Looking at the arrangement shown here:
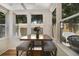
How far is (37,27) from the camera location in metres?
2.85

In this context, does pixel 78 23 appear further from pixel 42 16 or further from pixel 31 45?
pixel 31 45

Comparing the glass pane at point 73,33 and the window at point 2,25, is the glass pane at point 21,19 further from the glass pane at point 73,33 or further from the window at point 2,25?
the glass pane at point 73,33

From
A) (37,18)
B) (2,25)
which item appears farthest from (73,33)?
(2,25)

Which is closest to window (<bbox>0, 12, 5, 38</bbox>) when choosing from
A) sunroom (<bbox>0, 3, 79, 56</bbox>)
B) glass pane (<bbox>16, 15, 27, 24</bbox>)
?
sunroom (<bbox>0, 3, 79, 56</bbox>)

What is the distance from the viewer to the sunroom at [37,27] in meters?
1.96

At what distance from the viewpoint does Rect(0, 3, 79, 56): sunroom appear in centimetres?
196

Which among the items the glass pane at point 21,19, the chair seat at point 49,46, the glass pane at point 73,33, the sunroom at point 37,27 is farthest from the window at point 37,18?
the glass pane at point 73,33

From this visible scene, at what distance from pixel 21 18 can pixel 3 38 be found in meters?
0.50

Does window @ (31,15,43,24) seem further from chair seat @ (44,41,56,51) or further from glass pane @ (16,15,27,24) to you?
chair seat @ (44,41,56,51)

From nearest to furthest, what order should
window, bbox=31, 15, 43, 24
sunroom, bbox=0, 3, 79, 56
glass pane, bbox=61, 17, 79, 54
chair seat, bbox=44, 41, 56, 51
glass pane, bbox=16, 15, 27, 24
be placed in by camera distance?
1. glass pane, bbox=61, 17, 79, 54
2. sunroom, bbox=0, 3, 79, 56
3. glass pane, bbox=16, 15, 27, 24
4. window, bbox=31, 15, 43, 24
5. chair seat, bbox=44, 41, 56, 51

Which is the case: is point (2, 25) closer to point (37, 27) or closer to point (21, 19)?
point (21, 19)

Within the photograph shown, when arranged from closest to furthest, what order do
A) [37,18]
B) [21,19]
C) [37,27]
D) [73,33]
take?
[73,33]
[21,19]
[37,18]
[37,27]

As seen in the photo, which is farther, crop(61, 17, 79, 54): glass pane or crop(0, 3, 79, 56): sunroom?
crop(0, 3, 79, 56): sunroom

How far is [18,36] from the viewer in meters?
2.46
